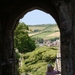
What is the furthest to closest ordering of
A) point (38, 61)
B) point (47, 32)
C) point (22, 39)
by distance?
point (47, 32) < point (22, 39) < point (38, 61)

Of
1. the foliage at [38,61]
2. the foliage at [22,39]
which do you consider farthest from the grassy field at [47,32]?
the foliage at [38,61]

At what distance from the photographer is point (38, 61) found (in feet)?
→ 77.6

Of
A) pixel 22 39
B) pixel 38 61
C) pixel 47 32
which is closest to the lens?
pixel 38 61

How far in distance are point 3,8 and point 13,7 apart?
33 cm

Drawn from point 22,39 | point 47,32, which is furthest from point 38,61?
point 47,32

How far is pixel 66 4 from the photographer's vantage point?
7445 mm

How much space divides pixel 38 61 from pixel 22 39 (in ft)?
39.2

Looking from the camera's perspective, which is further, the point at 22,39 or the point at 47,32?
the point at 47,32

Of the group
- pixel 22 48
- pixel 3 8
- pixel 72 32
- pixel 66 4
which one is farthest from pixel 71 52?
pixel 22 48

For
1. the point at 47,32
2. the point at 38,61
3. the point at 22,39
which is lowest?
the point at 38,61

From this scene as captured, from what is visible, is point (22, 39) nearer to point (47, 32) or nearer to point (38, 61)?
point (38, 61)

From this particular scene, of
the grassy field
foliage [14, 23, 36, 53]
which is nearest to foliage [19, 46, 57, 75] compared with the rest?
foliage [14, 23, 36, 53]

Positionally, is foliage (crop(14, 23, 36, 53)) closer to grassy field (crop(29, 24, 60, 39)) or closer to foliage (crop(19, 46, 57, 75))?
foliage (crop(19, 46, 57, 75))

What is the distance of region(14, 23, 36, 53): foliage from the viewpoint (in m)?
32.5
